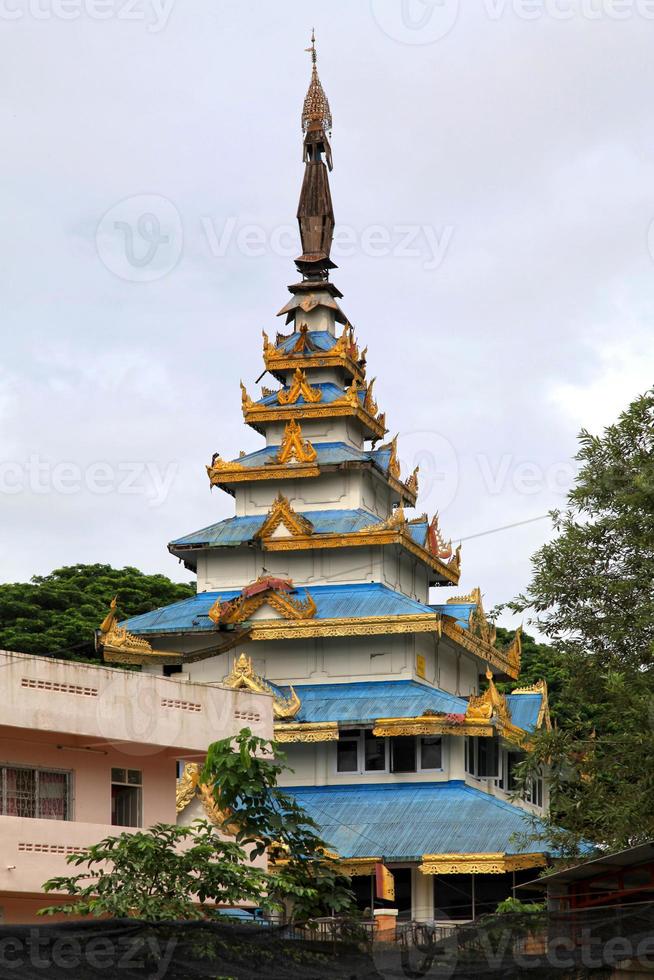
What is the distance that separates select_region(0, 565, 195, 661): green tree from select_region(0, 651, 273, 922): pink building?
105 feet

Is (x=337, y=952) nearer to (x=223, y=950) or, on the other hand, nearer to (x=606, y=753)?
(x=223, y=950)

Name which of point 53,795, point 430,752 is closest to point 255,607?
point 430,752

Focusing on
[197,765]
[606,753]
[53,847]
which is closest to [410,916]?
[197,765]

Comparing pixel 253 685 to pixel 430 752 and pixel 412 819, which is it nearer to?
pixel 430 752

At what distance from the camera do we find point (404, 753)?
46.6 meters

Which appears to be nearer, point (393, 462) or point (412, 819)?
point (412, 819)

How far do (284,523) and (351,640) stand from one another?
13.3 feet

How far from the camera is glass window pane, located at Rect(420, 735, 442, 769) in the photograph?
46219mm

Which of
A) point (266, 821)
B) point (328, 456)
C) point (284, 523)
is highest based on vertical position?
point (328, 456)

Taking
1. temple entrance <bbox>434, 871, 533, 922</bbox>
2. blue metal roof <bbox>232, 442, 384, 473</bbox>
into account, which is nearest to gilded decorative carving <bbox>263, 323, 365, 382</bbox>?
blue metal roof <bbox>232, 442, 384, 473</bbox>

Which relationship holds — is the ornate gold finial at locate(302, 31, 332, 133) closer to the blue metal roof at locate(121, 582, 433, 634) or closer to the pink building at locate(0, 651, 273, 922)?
the blue metal roof at locate(121, 582, 433, 634)

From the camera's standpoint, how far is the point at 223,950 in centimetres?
1959

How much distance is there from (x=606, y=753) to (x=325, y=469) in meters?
21.3

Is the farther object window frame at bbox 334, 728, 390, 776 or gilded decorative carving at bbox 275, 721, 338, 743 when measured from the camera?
window frame at bbox 334, 728, 390, 776
